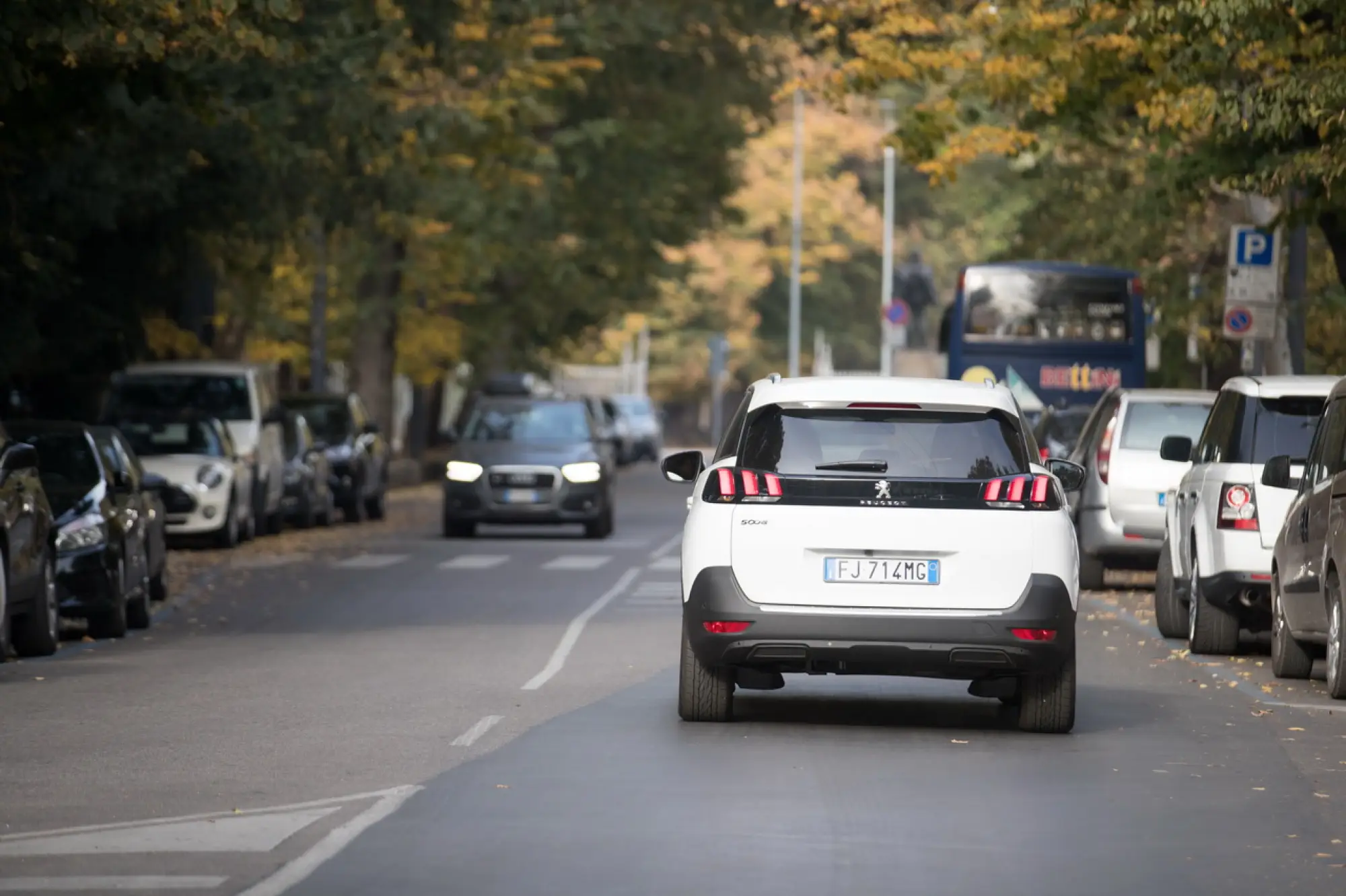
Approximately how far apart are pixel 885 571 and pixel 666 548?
20706mm

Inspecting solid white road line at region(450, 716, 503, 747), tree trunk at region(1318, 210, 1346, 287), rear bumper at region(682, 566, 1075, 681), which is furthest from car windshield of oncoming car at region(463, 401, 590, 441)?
rear bumper at region(682, 566, 1075, 681)

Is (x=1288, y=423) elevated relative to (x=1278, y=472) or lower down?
elevated

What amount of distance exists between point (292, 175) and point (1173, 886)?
27.0 meters

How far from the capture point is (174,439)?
33.7 meters

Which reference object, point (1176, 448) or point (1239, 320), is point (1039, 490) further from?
point (1239, 320)

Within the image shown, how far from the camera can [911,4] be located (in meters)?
31.5

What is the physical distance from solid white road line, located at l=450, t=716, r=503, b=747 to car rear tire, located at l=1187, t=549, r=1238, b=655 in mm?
6297

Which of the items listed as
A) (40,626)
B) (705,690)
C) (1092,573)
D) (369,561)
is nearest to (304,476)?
(369,561)

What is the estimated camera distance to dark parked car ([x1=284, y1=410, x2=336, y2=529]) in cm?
3794

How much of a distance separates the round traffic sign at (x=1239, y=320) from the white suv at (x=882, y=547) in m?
16.9

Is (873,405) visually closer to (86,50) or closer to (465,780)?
(465,780)

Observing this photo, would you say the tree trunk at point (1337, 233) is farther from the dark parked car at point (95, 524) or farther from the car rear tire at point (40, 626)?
the car rear tire at point (40, 626)

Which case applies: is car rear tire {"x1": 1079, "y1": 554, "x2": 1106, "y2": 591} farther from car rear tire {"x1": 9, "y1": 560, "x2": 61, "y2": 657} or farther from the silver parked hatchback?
car rear tire {"x1": 9, "y1": 560, "x2": 61, "y2": 657}

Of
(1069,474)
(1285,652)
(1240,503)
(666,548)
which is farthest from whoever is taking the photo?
(666,548)
